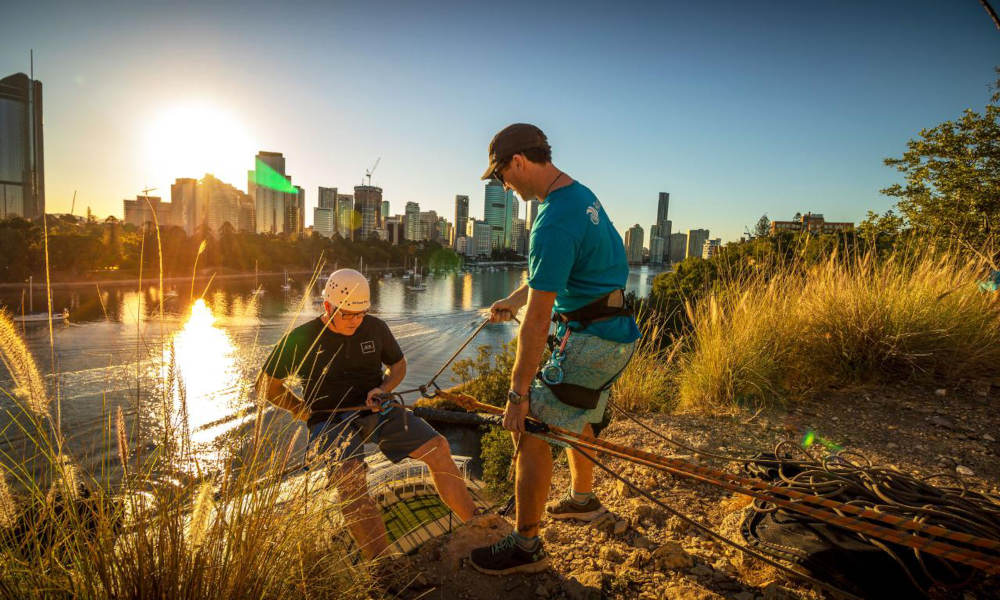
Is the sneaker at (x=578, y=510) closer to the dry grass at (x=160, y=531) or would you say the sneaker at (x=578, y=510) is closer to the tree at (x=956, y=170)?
the dry grass at (x=160, y=531)

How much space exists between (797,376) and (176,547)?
4892 mm

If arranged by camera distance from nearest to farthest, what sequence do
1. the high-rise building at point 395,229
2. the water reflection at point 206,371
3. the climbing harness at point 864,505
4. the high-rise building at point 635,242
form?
the climbing harness at point 864,505
the water reflection at point 206,371
the high-rise building at point 635,242
the high-rise building at point 395,229

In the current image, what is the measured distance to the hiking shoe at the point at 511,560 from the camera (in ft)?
7.55

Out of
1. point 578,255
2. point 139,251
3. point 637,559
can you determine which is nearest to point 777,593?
point 637,559

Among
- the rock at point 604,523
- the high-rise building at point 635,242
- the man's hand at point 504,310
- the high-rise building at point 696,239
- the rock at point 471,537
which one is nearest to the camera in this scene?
the rock at point 471,537

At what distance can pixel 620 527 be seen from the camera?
2695 mm

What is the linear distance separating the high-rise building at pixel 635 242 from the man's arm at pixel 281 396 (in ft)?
487

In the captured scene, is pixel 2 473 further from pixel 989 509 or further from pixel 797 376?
pixel 797 376

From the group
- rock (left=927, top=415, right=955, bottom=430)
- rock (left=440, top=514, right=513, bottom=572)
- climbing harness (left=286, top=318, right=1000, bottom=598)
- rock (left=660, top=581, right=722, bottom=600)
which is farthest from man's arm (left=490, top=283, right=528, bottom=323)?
rock (left=927, top=415, right=955, bottom=430)

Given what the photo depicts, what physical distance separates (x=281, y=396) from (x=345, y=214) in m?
174

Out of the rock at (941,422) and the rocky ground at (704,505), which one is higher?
the rock at (941,422)

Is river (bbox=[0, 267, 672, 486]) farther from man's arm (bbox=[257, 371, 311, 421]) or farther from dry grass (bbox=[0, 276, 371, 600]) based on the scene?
man's arm (bbox=[257, 371, 311, 421])

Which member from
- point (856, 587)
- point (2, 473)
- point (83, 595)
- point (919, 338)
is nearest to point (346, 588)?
point (83, 595)

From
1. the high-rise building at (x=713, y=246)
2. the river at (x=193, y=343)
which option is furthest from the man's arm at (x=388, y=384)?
the high-rise building at (x=713, y=246)
